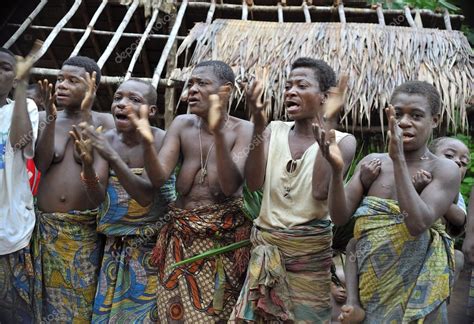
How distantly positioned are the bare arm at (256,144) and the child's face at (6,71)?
1687mm

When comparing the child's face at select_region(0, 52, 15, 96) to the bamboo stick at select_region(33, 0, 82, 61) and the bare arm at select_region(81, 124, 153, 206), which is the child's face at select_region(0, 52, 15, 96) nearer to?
the bare arm at select_region(81, 124, 153, 206)

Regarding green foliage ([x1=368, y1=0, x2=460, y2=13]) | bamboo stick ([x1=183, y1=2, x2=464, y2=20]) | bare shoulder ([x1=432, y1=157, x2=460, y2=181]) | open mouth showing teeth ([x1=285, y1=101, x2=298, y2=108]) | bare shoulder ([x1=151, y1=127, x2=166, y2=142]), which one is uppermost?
green foliage ([x1=368, y1=0, x2=460, y2=13])

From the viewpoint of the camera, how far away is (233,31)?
22.5ft

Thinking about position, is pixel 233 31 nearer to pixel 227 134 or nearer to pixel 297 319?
pixel 227 134

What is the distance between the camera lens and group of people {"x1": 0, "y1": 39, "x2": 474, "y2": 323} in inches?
130

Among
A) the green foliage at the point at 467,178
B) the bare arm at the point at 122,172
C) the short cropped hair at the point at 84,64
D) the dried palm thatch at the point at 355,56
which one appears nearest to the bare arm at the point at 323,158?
the bare arm at the point at 122,172

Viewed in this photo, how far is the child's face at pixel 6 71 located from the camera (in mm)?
4059

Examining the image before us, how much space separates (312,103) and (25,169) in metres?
1.80

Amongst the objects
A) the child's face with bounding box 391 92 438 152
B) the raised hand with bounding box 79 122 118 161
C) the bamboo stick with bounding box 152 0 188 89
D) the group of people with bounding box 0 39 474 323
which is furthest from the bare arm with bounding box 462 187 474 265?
the bamboo stick with bounding box 152 0 188 89

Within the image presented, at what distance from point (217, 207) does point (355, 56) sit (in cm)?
334

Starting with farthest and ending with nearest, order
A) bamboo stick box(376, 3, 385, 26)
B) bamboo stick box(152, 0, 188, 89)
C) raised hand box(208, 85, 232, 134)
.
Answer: bamboo stick box(376, 3, 385, 26)
bamboo stick box(152, 0, 188, 89)
raised hand box(208, 85, 232, 134)

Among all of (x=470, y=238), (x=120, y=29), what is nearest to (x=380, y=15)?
(x=120, y=29)

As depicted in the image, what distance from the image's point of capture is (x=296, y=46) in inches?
259

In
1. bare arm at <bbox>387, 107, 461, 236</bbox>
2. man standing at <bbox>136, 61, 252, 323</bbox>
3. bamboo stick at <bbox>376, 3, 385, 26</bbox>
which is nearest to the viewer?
bare arm at <bbox>387, 107, 461, 236</bbox>
